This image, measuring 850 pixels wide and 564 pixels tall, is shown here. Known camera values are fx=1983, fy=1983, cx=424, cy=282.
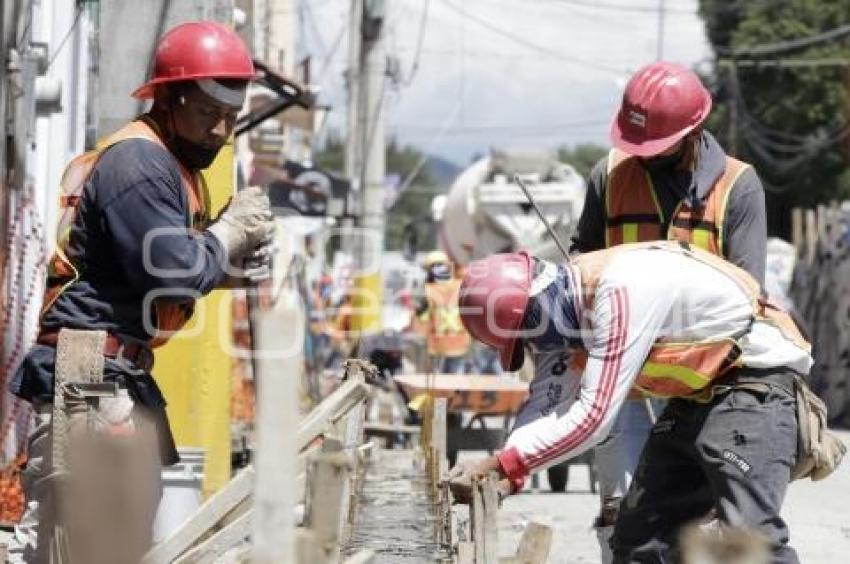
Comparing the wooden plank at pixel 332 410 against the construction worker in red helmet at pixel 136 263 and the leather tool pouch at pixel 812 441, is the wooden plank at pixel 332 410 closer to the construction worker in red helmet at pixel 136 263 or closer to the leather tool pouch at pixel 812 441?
the construction worker in red helmet at pixel 136 263

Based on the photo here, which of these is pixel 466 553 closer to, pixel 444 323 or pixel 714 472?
pixel 714 472

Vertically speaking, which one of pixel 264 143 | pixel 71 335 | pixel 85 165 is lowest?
pixel 264 143

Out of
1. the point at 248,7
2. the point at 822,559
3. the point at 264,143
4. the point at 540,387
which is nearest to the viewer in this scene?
the point at 540,387

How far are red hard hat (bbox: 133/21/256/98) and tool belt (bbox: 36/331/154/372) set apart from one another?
2.67ft

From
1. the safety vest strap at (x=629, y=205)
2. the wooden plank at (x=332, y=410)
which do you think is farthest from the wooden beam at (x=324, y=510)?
the safety vest strap at (x=629, y=205)

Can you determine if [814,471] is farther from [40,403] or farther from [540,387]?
[40,403]

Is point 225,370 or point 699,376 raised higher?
point 699,376

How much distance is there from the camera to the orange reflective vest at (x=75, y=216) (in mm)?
5738

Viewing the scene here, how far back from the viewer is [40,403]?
18.7 ft

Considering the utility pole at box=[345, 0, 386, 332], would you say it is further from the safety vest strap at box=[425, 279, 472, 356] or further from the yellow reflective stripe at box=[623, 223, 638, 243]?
the yellow reflective stripe at box=[623, 223, 638, 243]

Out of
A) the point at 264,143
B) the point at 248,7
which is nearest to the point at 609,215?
the point at 248,7

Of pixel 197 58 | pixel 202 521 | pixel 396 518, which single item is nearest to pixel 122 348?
pixel 202 521

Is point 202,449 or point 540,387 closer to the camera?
point 540,387

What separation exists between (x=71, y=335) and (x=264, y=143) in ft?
86.5
